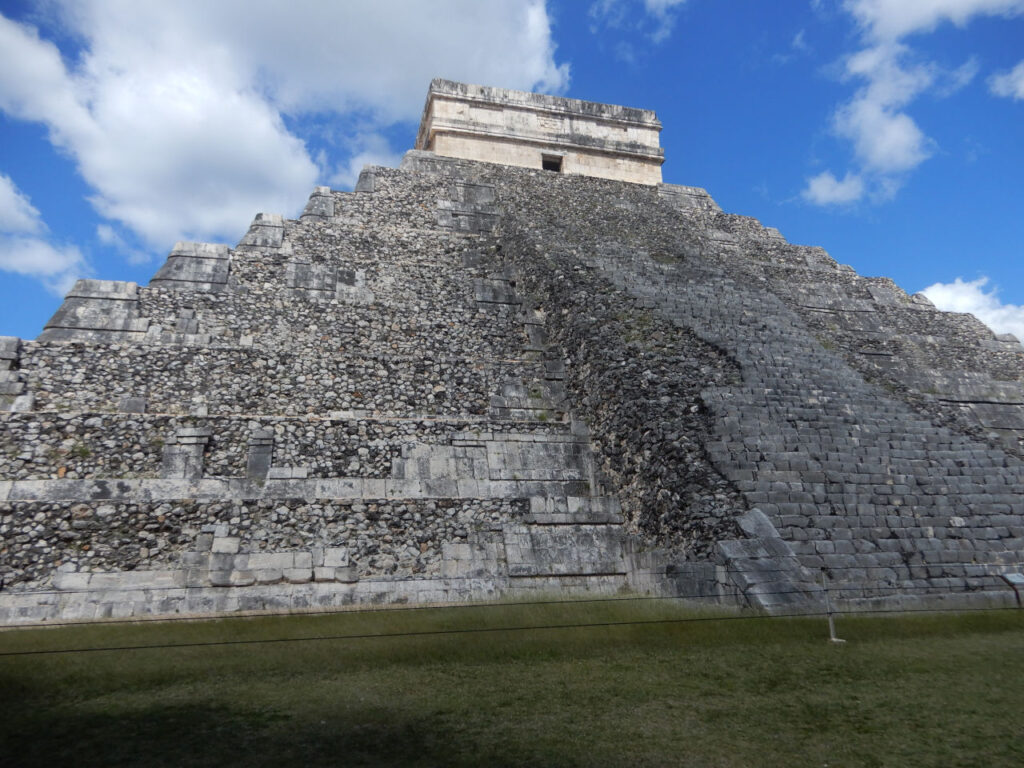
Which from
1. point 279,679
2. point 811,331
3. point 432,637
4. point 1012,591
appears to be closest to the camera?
point 279,679

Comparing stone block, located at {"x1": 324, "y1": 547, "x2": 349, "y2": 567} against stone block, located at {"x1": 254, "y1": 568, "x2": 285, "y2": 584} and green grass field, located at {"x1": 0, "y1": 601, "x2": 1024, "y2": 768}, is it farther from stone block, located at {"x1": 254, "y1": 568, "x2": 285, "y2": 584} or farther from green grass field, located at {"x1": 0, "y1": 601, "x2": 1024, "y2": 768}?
green grass field, located at {"x1": 0, "y1": 601, "x2": 1024, "y2": 768}

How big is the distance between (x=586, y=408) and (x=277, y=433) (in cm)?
414

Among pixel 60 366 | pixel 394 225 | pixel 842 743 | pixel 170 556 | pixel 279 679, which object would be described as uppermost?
pixel 394 225

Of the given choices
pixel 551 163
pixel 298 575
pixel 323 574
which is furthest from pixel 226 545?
pixel 551 163

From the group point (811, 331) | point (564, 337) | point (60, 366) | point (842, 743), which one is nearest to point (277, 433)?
point (60, 366)

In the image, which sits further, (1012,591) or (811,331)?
(811,331)

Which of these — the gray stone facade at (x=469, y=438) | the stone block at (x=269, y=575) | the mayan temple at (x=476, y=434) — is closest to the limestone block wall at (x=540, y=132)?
the mayan temple at (x=476, y=434)

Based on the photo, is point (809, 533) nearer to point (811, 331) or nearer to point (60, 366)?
point (811, 331)

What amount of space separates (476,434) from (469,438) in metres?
0.12

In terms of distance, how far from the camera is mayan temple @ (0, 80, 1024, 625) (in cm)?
748

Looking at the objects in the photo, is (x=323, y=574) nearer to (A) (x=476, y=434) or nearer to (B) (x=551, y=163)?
(A) (x=476, y=434)

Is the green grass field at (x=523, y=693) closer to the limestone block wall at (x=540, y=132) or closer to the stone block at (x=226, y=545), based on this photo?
the stone block at (x=226, y=545)

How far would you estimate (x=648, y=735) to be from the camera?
4.16 m

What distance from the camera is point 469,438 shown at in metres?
9.26
